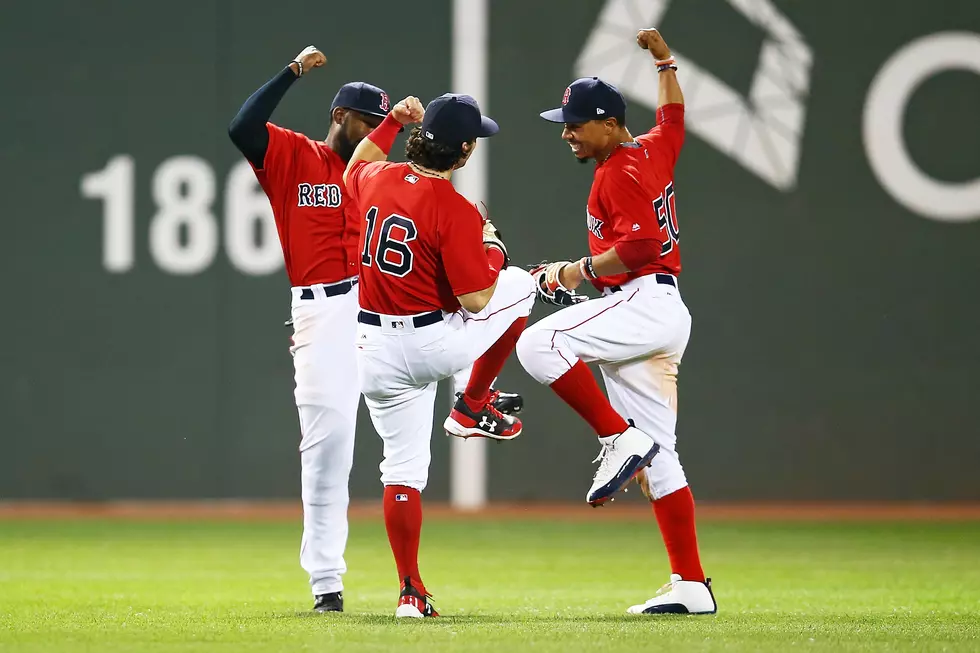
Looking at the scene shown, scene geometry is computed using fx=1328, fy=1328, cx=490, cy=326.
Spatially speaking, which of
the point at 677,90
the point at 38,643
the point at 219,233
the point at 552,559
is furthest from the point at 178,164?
the point at 38,643

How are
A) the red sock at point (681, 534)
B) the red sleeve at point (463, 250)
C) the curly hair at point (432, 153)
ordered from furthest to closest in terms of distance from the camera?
the red sock at point (681, 534), the curly hair at point (432, 153), the red sleeve at point (463, 250)

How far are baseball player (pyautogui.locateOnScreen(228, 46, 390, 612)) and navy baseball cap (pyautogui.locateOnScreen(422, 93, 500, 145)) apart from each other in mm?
891

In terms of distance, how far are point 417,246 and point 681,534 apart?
163cm

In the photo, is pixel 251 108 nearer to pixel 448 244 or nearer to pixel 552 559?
pixel 448 244

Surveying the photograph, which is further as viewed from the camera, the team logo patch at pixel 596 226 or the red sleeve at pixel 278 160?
the red sleeve at pixel 278 160

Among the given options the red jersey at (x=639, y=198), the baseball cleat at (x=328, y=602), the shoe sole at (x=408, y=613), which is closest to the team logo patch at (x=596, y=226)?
the red jersey at (x=639, y=198)

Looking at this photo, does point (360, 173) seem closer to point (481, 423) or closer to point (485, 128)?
point (485, 128)

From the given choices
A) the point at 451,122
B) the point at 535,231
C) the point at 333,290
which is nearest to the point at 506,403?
the point at 333,290

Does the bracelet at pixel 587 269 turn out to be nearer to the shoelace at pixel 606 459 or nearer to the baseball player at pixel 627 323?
the baseball player at pixel 627 323

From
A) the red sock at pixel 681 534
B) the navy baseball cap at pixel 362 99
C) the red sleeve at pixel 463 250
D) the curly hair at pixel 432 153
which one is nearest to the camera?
the red sleeve at pixel 463 250

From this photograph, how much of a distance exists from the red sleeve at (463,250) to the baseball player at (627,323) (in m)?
0.41

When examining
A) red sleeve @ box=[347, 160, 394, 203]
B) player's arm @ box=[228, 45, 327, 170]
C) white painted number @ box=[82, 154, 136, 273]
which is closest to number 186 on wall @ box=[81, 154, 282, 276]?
white painted number @ box=[82, 154, 136, 273]

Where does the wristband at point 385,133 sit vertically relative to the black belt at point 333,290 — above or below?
above

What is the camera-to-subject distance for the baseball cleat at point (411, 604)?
519 cm
